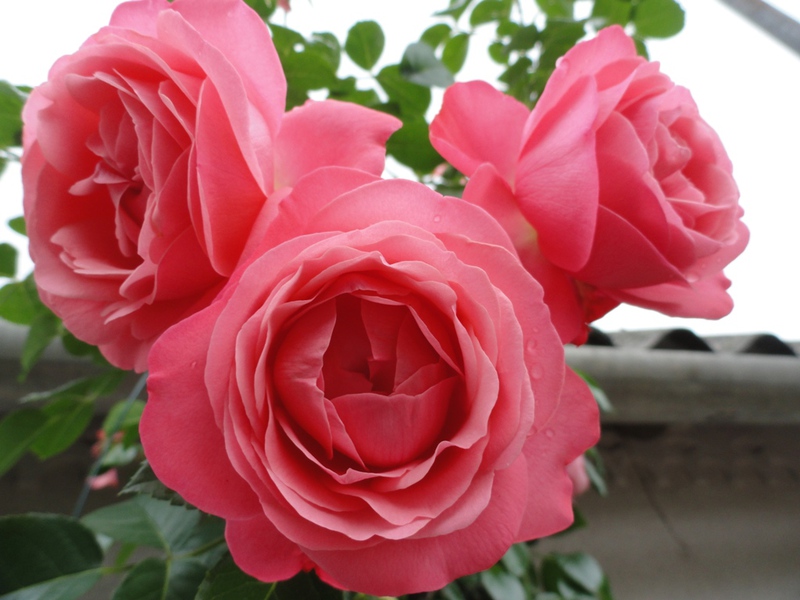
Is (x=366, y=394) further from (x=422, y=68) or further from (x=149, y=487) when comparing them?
(x=422, y=68)


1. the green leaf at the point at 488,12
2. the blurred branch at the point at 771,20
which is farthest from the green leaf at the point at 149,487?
the blurred branch at the point at 771,20

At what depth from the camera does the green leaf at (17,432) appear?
564 mm

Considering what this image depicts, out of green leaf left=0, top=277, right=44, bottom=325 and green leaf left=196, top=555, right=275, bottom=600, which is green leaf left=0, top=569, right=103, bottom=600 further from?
green leaf left=0, top=277, right=44, bottom=325

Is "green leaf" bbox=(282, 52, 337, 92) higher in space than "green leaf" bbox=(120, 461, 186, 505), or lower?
higher

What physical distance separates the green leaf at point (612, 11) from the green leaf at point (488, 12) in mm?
122

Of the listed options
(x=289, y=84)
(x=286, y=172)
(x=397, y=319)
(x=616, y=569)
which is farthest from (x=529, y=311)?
(x=616, y=569)

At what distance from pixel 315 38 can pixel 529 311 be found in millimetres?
495

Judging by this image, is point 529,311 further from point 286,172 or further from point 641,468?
point 641,468

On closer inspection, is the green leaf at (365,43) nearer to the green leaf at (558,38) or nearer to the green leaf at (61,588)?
the green leaf at (558,38)

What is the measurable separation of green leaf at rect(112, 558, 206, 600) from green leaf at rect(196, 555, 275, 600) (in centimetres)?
7

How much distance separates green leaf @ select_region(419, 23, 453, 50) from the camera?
72 centimetres

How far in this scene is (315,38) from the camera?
59 cm

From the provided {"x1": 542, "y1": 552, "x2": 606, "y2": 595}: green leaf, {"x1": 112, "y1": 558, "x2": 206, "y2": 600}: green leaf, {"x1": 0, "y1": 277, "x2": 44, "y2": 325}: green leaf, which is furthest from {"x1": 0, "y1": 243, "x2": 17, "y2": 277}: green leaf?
{"x1": 542, "y1": 552, "x2": 606, "y2": 595}: green leaf

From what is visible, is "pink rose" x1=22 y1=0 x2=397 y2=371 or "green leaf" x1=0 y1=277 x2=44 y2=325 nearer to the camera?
"pink rose" x1=22 y1=0 x2=397 y2=371
